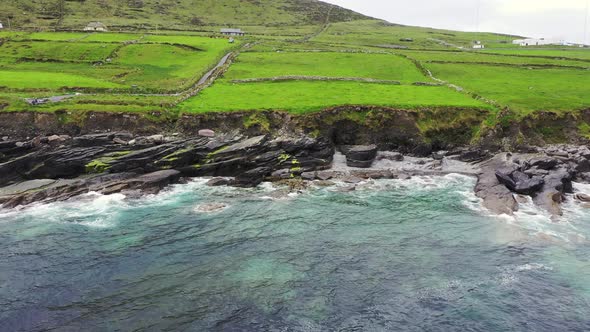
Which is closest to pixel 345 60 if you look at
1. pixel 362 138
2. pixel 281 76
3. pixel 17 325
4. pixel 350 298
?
pixel 281 76

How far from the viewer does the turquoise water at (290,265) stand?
84.9 ft

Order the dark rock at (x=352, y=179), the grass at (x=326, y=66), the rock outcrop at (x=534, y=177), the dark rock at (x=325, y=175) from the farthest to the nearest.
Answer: the grass at (x=326, y=66) < the dark rock at (x=325, y=175) < the dark rock at (x=352, y=179) < the rock outcrop at (x=534, y=177)

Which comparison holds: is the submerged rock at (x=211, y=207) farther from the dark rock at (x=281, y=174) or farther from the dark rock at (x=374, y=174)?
the dark rock at (x=374, y=174)

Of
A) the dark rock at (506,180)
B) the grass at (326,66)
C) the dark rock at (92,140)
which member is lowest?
the dark rock at (506,180)

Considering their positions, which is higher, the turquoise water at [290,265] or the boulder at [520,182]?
the boulder at [520,182]

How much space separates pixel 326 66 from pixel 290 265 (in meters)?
73.4

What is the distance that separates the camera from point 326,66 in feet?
323

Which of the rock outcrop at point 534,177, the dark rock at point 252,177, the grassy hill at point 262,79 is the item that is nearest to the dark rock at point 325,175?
the dark rock at point 252,177

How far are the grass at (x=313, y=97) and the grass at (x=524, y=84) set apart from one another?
727 centimetres

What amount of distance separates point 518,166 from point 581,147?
14205mm

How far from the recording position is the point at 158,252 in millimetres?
33562

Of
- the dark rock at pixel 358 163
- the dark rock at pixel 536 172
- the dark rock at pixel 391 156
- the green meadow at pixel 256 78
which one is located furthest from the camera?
the green meadow at pixel 256 78

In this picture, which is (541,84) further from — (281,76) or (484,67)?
(281,76)

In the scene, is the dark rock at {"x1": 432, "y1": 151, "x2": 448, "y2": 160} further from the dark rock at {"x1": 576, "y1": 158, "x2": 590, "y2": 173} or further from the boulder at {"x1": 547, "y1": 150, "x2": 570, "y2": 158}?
the dark rock at {"x1": 576, "y1": 158, "x2": 590, "y2": 173}
